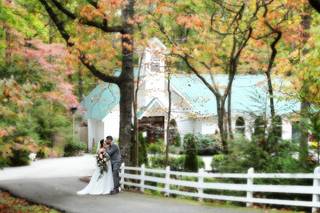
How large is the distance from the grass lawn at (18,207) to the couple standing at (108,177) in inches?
87.4

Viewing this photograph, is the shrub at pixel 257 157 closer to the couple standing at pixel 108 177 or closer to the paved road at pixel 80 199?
the paved road at pixel 80 199

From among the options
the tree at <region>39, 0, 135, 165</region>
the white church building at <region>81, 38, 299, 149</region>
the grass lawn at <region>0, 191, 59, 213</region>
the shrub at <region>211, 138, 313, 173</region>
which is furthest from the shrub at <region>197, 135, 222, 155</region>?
the shrub at <region>211, 138, 313, 173</region>

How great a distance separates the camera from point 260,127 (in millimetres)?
16672

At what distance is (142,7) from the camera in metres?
23.2

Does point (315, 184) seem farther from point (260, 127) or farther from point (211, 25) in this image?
point (211, 25)

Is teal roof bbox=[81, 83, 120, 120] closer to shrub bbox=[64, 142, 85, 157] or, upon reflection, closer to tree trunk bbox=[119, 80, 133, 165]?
shrub bbox=[64, 142, 85, 157]

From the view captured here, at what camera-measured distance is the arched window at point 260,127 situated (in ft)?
54.0

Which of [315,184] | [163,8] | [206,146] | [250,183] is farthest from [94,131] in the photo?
[315,184]

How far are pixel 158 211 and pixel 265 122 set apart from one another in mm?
4520

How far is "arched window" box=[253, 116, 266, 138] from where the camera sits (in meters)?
16.5

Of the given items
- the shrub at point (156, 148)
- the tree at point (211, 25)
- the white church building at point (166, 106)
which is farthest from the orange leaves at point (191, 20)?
the white church building at point (166, 106)

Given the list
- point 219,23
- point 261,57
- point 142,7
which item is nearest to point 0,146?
point 142,7

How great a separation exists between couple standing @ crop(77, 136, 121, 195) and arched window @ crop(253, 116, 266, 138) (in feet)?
18.1

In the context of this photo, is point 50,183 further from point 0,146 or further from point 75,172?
point 0,146
